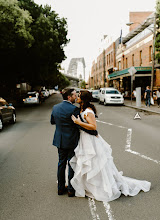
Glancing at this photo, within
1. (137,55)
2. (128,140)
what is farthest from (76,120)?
(137,55)

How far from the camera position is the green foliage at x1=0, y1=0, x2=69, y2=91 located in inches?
758

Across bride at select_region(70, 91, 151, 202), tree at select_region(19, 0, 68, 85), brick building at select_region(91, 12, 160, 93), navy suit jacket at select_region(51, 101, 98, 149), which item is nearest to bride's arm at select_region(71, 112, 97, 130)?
bride at select_region(70, 91, 151, 202)

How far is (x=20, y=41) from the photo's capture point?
2117 centimetres

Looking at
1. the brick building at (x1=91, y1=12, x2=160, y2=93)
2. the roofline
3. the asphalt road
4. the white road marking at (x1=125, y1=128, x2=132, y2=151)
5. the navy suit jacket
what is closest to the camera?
the asphalt road

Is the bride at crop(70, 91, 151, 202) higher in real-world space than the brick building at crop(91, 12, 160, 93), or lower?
lower

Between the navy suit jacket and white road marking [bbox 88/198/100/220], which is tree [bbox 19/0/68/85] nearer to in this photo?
the navy suit jacket

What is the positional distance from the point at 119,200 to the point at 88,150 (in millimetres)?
890

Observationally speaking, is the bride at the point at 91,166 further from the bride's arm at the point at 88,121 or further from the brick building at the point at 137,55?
the brick building at the point at 137,55

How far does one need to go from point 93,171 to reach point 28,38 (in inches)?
747

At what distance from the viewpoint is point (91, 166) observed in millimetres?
3953

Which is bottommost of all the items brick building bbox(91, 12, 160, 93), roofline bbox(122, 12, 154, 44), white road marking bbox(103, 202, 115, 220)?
white road marking bbox(103, 202, 115, 220)

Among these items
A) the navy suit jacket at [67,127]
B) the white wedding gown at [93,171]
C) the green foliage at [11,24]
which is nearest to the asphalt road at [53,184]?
the white wedding gown at [93,171]

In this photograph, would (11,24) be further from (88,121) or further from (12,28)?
(88,121)

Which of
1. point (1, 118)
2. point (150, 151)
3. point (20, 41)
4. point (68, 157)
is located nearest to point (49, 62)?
point (20, 41)
